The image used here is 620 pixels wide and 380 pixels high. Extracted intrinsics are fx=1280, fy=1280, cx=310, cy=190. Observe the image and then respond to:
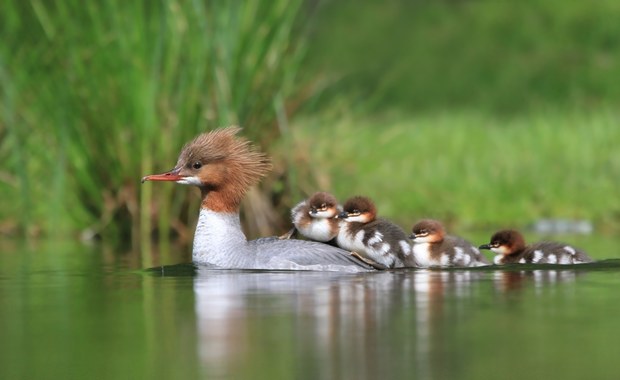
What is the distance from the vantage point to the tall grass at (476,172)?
12.5m

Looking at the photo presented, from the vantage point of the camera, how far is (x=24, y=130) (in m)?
11.7

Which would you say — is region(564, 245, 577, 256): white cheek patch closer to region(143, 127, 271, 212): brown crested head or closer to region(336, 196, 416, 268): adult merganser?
region(336, 196, 416, 268): adult merganser

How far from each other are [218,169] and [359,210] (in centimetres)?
104

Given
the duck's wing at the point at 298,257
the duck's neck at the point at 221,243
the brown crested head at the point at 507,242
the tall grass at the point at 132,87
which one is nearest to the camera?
the duck's wing at the point at 298,257

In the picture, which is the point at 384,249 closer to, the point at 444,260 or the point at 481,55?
the point at 444,260

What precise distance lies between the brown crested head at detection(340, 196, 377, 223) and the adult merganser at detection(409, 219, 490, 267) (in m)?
0.34

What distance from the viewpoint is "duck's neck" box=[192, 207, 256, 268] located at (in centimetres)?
835

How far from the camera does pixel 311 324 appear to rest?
19.3 feet

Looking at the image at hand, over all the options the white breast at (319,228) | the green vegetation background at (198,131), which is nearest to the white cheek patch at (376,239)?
the white breast at (319,228)

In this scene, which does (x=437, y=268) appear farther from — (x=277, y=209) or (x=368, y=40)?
(x=368, y=40)

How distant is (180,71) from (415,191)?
329cm

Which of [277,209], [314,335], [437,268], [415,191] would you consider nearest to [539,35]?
[415,191]

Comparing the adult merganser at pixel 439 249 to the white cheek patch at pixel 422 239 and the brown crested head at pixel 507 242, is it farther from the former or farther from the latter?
the brown crested head at pixel 507 242

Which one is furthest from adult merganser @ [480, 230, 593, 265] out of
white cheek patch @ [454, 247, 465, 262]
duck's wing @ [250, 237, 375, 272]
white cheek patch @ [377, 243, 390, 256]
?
duck's wing @ [250, 237, 375, 272]
